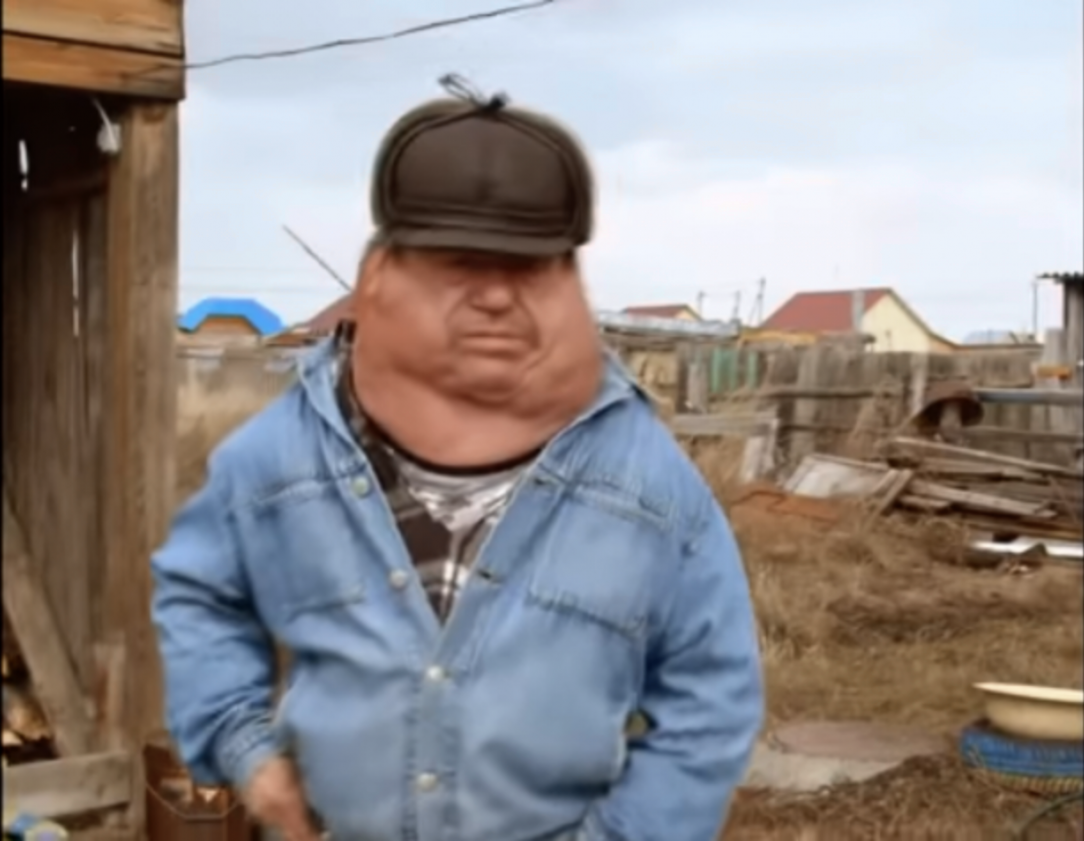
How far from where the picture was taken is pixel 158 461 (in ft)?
14.0

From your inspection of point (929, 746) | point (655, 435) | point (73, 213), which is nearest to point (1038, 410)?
point (929, 746)

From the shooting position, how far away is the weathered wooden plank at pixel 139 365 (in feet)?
13.8

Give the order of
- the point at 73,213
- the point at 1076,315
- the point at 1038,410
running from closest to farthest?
the point at 73,213 → the point at 1038,410 → the point at 1076,315

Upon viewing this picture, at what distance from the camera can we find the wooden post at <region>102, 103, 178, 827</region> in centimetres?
420

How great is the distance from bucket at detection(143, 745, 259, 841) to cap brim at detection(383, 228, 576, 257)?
2.77 meters

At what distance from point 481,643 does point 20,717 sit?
3.34 meters

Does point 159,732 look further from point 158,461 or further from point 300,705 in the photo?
point 300,705

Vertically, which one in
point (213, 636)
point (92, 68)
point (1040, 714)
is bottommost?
point (1040, 714)

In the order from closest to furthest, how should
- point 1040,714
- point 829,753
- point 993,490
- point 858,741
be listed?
1. point 1040,714
2. point 829,753
3. point 858,741
4. point 993,490

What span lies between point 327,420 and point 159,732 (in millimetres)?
3001

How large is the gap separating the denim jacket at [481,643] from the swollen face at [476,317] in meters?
0.10

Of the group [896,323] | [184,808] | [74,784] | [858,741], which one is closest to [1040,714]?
[858,741]

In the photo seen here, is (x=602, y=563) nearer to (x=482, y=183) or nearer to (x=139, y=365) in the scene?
(x=482, y=183)

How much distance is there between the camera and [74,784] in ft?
14.3
